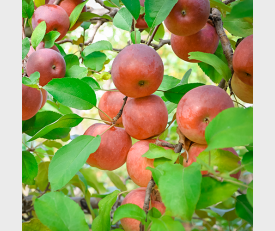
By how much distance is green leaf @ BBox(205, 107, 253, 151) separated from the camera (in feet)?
1.03

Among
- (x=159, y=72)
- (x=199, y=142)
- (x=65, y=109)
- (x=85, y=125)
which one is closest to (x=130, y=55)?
(x=159, y=72)

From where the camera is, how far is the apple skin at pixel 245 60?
1.33 ft

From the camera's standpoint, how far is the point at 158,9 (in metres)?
0.49

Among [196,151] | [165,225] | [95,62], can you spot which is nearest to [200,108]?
[196,151]

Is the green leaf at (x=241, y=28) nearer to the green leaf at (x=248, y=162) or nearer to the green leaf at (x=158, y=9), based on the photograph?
the green leaf at (x=158, y=9)

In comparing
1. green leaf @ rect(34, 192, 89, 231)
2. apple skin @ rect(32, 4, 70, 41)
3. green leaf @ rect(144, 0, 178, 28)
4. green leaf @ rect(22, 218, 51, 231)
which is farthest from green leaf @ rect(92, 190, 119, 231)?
apple skin @ rect(32, 4, 70, 41)

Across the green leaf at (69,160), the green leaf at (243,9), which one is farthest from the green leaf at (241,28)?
the green leaf at (69,160)

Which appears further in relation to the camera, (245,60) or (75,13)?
A: (75,13)

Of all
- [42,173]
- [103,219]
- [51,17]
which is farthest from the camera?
[42,173]

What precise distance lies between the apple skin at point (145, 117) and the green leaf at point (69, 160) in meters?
0.10

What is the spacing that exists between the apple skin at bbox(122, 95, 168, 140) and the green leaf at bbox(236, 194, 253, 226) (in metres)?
0.22

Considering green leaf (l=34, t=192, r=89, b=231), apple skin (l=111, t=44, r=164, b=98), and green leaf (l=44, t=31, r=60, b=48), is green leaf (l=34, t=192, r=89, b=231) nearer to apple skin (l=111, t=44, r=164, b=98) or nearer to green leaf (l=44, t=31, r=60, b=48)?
apple skin (l=111, t=44, r=164, b=98)

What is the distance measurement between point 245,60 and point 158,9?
0.20m

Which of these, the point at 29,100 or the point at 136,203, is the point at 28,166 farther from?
the point at 136,203
